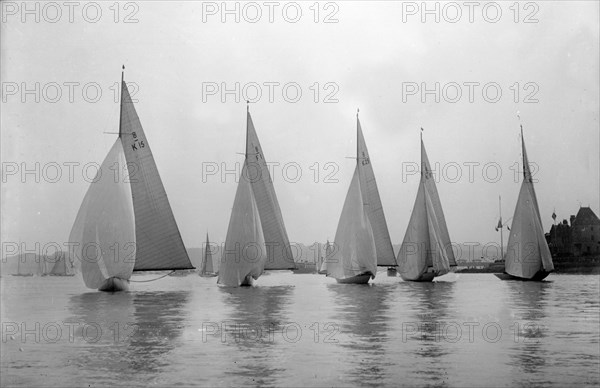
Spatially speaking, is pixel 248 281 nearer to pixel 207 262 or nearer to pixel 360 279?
pixel 360 279

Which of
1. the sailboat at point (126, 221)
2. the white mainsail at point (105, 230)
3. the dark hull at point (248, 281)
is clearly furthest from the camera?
the dark hull at point (248, 281)

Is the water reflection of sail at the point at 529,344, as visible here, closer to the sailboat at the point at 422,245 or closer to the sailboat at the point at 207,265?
the sailboat at the point at 422,245

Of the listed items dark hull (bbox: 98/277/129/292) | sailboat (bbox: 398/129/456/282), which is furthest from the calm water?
sailboat (bbox: 398/129/456/282)

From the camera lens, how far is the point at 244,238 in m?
48.7

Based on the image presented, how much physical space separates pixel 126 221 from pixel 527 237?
34.5 meters

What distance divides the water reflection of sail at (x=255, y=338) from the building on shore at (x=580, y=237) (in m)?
111

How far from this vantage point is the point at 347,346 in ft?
60.6

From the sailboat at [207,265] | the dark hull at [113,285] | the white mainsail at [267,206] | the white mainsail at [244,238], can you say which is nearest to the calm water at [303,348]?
the dark hull at [113,285]

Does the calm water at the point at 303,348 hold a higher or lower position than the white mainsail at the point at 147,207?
lower

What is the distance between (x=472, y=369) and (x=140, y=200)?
105 ft

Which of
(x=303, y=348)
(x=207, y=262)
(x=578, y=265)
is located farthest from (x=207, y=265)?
(x=303, y=348)

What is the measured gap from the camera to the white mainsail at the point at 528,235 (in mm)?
61062

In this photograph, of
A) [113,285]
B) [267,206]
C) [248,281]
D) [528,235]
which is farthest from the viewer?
[528,235]

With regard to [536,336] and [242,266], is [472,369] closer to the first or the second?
[536,336]
